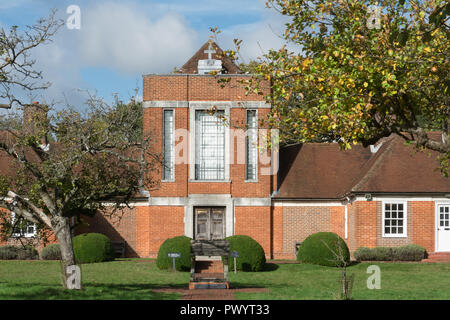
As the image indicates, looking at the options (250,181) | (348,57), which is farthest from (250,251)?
(348,57)

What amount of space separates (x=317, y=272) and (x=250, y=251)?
304 cm

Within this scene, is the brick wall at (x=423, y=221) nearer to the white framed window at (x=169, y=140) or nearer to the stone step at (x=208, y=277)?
the stone step at (x=208, y=277)

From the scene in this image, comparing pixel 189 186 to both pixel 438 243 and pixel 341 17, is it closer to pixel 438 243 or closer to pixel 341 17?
pixel 438 243

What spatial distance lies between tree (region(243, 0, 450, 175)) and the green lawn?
4.73 m

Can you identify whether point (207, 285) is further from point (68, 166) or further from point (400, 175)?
point (400, 175)

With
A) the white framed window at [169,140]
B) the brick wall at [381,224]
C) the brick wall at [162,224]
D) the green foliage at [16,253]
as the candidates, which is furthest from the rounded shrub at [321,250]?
the green foliage at [16,253]

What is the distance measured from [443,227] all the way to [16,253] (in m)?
21.8

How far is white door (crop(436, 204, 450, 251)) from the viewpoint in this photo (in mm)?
34031

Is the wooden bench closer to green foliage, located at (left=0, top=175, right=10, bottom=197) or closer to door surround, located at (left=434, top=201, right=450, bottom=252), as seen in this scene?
green foliage, located at (left=0, top=175, right=10, bottom=197)

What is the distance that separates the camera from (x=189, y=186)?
3562 cm

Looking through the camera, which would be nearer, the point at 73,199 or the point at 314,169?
the point at 73,199

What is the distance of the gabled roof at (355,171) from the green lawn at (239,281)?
15.1 ft

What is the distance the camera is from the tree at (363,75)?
15805 millimetres

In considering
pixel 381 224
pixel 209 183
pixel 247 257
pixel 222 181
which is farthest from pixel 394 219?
pixel 209 183
